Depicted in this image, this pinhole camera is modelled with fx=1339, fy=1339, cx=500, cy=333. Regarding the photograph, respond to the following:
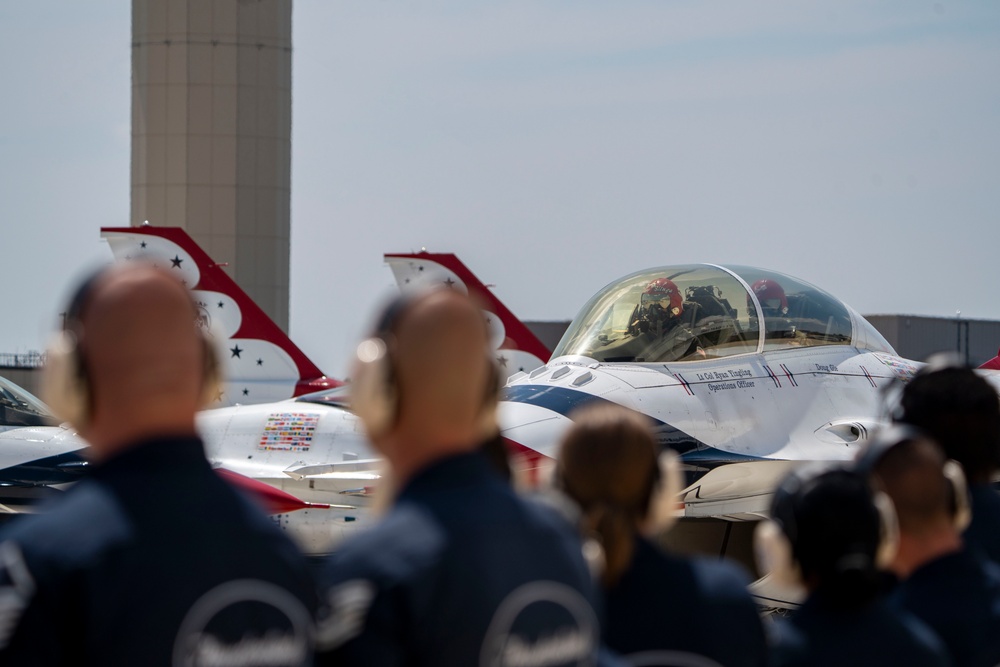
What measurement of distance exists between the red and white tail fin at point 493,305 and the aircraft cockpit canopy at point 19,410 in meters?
13.1

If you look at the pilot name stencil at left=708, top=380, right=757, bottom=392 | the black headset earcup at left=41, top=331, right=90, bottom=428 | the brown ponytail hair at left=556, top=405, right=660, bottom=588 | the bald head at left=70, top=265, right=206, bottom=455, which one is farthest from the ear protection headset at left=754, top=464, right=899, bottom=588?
the pilot name stencil at left=708, top=380, right=757, bottom=392

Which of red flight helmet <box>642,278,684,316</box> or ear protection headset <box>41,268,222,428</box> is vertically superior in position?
ear protection headset <box>41,268,222,428</box>

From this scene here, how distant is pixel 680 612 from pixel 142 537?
53.5 inches

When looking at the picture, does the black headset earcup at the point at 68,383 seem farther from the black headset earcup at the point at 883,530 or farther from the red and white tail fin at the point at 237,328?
the red and white tail fin at the point at 237,328

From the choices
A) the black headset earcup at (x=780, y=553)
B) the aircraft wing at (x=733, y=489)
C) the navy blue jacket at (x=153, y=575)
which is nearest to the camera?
the navy blue jacket at (x=153, y=575)

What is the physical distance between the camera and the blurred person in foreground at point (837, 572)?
10.4 ft

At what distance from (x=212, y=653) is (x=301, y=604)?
0.19m

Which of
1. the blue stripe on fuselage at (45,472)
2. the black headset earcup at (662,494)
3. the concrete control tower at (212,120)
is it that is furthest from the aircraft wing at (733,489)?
the concrete control tower at (212,120)

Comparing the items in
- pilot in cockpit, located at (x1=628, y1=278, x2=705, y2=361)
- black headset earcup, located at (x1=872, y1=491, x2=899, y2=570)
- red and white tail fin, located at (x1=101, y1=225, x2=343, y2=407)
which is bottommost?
red and white tail fin, located at (x1=101, y1=225, x2=343, y2=407)

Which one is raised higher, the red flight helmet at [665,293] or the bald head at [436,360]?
the bald head at [436,360]

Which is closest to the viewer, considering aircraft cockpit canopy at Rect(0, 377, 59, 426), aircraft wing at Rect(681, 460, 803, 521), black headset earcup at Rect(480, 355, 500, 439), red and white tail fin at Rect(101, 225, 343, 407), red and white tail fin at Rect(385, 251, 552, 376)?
black headset earcup at Rect(480, 355, 500, 439)

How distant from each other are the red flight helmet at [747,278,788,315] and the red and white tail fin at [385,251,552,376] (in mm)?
14850

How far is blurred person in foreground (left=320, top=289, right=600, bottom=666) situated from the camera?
244 cm

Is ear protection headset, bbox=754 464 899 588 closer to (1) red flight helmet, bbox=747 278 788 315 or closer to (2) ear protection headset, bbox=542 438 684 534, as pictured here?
(2) ear protection headset, bbox=542 438 684 534
